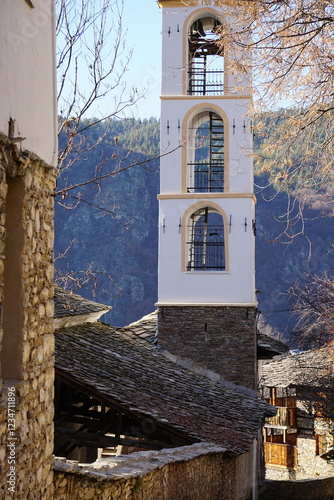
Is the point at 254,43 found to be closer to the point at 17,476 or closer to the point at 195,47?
the point at 17,476

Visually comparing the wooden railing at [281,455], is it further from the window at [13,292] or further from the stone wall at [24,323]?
the window at [13,292]

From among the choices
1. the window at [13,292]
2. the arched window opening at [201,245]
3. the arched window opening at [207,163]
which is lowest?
the window at [13,292]

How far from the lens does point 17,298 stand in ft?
12.5

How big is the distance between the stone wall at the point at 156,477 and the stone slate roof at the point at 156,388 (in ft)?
1.43

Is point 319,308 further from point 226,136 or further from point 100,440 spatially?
point 100,440

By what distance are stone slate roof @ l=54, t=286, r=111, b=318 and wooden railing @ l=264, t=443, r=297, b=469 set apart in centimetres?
1403

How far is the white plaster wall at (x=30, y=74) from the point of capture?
3652mm

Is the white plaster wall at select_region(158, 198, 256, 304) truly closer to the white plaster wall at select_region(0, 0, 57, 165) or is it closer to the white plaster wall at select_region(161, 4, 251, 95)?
the white plaster wall at select_region(161, 4, 251, 95)

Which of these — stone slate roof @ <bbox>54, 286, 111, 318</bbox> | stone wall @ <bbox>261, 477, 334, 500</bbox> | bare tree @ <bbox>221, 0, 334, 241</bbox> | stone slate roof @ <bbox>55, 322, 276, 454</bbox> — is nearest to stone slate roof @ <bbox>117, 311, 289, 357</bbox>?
stone slate roof @ <bbox>55, 322, 276, 454</bbox>

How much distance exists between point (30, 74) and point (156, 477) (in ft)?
12.5

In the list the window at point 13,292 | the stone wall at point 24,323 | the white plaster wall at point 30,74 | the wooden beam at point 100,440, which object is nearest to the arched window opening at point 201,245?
the wooden beam at point 100,440

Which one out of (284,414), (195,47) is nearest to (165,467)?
(195,47)

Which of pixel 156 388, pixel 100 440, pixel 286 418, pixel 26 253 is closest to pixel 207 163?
pixel 156 388

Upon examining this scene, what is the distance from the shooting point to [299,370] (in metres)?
23.6
